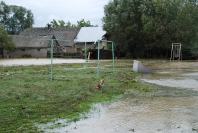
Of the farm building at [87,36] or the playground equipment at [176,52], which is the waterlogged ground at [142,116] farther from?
the farm building at [87,36]

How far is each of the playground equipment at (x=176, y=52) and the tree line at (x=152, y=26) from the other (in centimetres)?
126

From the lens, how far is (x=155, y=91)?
19781 mm

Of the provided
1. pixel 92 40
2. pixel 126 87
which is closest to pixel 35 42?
pixel 92 40

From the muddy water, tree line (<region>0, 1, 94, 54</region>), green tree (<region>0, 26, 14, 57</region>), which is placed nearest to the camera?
the muddy water

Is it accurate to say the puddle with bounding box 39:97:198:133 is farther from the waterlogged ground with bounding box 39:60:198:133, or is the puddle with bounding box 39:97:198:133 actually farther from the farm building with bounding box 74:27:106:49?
the farm building with bounding box 74:27:106:49

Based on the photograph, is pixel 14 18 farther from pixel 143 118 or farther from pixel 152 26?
pixel 143 118

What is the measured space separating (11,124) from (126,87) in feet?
34.4

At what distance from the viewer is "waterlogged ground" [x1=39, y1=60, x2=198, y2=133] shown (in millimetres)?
11086

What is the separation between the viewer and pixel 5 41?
8150 cm

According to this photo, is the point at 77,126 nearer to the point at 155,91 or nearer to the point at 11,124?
the point at 11,124

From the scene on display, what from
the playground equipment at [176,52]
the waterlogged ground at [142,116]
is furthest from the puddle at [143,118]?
the playground equipment at [176,52]

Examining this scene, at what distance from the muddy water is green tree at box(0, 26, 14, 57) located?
64.2 metres

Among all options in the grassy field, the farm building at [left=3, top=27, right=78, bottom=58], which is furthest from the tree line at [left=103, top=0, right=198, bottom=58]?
the grassy field

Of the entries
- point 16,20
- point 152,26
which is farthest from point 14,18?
point 152,26
